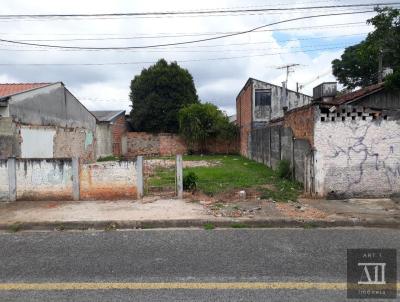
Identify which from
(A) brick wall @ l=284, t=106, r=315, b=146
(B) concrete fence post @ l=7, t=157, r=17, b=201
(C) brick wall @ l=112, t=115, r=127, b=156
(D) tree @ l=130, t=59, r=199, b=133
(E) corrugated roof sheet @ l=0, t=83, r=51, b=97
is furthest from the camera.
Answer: (D) tree @ l=130, t=59, r=199, b=133

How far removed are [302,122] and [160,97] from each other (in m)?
26.1

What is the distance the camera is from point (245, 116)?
30141mm

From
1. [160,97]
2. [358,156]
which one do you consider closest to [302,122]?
[358,156]

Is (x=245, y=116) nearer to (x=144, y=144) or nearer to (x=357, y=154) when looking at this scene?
(x=144, y=144)

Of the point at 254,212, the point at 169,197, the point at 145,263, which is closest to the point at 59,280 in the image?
the point at 145,263

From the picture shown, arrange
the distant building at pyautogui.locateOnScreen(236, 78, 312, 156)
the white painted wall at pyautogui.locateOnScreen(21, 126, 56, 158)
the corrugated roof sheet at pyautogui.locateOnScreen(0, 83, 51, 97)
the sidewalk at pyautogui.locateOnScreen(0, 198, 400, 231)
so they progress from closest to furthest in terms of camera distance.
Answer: the sidewalk at pyautogui.locateOnScreen(0, 198, 400, 231) → the white painted wall at pyautogui.locateOnScreen(21, 126, 56, 158) → the corrugated roof sheet at pyautogui.locateOnScreen(0, 83, 51, 97) → the distant building at pyautogui.locateOnScreen(236, 78, 312, 156)

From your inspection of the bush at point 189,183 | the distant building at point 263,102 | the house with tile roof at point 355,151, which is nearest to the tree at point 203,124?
the distant building at point 263,102

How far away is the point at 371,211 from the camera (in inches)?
317

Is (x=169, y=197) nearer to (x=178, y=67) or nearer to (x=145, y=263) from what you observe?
(x=145, y=263)

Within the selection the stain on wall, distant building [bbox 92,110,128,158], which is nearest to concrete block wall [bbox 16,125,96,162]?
the stain on wall

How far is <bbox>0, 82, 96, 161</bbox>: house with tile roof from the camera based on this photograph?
1201 cm

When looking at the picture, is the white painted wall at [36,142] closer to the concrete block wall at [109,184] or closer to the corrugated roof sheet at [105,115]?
the concrete block wall at [109,184]

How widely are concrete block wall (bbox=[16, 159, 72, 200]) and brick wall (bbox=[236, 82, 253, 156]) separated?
18.6 m

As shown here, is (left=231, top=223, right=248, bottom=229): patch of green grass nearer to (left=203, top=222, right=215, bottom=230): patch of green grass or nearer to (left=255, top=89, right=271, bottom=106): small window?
(left=203, top=222, right=215, bottom=230): patch of green grass
